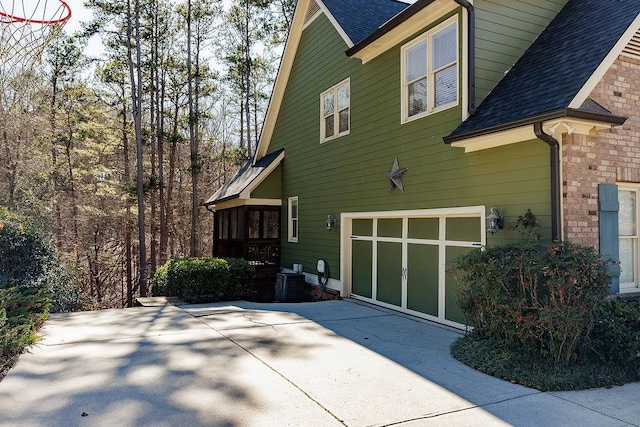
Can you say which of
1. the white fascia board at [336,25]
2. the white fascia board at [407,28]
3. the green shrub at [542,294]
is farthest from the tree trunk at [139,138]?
the green shrub at [542,294]

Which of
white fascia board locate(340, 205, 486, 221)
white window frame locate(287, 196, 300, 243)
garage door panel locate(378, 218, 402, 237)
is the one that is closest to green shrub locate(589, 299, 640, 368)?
white fascia board locate(340, 205, 486, 221)

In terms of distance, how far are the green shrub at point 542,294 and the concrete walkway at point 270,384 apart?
1.97ft

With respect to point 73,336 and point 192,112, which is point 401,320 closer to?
point 73,336

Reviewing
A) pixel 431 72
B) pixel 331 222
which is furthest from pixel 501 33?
pixel 331 222

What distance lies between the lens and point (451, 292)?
7715 mm

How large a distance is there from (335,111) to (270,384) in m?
8.03

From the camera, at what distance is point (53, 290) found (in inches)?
363

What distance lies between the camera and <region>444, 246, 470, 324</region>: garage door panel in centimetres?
754

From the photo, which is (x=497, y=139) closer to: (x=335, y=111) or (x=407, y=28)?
(x=407, y=28)

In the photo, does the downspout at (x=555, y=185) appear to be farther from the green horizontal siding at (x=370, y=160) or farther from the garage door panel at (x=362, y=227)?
the garage door panel at (x=362, y=227)

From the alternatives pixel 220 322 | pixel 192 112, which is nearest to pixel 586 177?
pixel 220 322

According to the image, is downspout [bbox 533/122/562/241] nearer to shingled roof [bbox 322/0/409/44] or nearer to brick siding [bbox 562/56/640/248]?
brick siding [bbox 562/56/640/248]

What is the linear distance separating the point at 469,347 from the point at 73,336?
556 centimetres

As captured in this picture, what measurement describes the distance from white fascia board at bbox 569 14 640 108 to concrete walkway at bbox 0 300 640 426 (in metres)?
3.30
